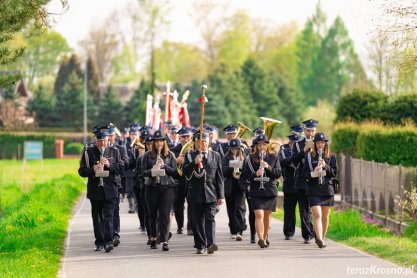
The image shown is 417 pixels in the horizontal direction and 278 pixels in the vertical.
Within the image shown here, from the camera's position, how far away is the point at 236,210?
64.7ft

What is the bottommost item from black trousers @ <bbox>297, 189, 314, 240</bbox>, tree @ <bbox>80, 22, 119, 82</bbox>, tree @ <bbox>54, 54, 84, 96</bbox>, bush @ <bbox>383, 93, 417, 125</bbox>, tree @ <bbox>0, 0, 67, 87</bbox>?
black trousers @ <bbox>297, 189, 314, 240</bbox>

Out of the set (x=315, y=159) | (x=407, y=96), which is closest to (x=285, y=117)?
(x=407, y=96)

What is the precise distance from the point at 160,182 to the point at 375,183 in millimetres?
8060

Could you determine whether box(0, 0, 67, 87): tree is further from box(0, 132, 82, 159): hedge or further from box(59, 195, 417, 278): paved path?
box(0, 132, 82, 159): hedge

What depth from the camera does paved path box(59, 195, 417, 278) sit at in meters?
14.5

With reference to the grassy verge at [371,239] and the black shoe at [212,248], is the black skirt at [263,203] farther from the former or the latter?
the grassy verge at [371,239]

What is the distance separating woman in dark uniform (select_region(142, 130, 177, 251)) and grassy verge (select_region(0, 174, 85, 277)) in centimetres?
170

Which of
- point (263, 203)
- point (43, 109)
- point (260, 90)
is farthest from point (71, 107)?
point (263, 203)

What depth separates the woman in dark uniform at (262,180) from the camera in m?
17.7

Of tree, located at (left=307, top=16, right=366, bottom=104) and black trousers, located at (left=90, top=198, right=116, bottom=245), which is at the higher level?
tree, located at (left=307, top=16, right=366, bottom=104)

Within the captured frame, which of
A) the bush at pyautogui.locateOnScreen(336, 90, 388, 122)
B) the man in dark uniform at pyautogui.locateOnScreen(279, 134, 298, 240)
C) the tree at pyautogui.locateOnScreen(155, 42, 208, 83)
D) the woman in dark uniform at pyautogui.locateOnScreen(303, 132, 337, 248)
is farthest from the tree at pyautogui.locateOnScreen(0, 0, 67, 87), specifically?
the tree at pyautogui.locateOnScreen(155, 42, 208, 83)

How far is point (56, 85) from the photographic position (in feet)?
375

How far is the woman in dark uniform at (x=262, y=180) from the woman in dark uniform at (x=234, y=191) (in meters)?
1.09

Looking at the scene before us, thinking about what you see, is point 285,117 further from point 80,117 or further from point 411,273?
point 411,273
